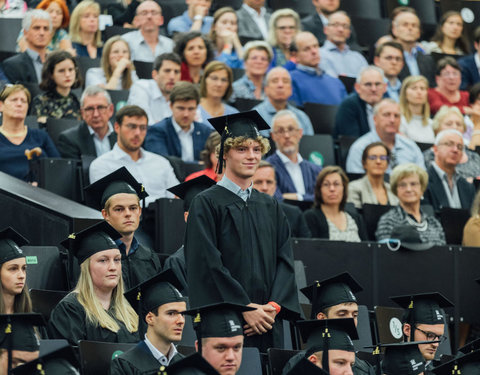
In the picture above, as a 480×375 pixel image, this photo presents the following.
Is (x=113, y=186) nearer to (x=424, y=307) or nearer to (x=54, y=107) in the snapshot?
(x=424, y=307)

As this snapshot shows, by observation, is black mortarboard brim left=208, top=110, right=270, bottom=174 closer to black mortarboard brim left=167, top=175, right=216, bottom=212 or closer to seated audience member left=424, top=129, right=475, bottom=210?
black mortarboard brim left=167, top=175, right=216, bottom=212

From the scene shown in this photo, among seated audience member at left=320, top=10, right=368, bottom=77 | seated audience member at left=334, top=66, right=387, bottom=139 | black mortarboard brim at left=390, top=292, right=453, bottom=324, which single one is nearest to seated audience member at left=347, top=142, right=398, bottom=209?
seated audience member at left=334, top=66, right=387, bottom=139

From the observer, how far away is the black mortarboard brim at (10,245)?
6781 millimetres

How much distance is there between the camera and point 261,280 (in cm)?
642

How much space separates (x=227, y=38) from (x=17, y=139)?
3.52 meters

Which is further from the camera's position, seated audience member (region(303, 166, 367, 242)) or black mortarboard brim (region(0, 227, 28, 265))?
seated audience member (region(303, 166, 367, 242))

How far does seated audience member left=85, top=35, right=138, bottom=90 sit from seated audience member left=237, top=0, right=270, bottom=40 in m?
2.27

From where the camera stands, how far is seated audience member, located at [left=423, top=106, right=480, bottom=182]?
11.0 meters

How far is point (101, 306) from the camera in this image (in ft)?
22.4

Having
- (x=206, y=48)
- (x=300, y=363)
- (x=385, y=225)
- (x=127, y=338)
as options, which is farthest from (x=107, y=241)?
(x=206, y=48)

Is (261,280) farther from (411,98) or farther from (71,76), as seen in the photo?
(411,98)

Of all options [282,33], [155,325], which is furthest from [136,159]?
[282,33]

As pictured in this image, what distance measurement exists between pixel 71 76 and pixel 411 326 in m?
3.85

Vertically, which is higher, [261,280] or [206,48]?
[206,48]
